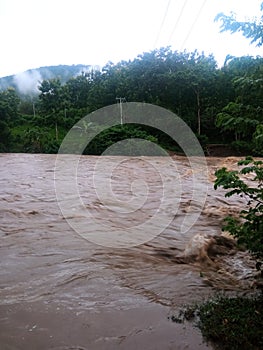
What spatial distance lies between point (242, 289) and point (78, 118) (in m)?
29.0

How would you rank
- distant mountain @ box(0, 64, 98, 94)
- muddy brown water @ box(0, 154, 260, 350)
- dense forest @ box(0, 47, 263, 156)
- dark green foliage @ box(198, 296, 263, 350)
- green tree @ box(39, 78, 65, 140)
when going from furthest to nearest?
distant mountain @ box(0, 64, 98, 94)
green tree @ box(39, 78, 65, 140)
dense forest @ box(0, 47, 263, 156)
muddy brown water @ box(0, 154, 260, 350)
dark green foliage @ box(198, 296, 263, 350)

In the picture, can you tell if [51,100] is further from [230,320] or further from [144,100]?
[230,320]

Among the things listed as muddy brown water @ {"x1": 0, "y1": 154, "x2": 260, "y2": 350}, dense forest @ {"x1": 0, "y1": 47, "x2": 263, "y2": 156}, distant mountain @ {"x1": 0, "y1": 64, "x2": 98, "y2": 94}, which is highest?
distant mountain @ {"x1": 0, "y1": 64, "x2": 98, "y2": 94}

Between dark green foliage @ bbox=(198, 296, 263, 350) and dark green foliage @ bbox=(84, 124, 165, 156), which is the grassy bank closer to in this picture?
dark green foliage @ bbox=(198, 296, 263, 350)

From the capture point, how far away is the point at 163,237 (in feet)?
18.9

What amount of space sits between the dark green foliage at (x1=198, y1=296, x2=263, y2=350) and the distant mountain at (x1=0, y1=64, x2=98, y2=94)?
262ft

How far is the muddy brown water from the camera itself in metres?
2.73

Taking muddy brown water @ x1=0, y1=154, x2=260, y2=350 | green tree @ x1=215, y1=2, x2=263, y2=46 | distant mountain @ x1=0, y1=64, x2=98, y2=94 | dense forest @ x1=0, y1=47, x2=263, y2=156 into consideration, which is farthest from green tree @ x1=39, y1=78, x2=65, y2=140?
distant mountain @ x1=0, y1=64, x2=98, y2=94

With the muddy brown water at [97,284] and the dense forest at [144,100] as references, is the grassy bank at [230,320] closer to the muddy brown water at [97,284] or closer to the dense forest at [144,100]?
the muddy brown water at [97,284]

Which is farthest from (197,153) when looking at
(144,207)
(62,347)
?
(62,347)

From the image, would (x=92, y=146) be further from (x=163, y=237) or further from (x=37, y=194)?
(x=163, y=237)

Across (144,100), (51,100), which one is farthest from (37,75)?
(144,100)

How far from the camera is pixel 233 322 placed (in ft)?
8.66

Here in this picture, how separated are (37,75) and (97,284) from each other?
9315 cm
